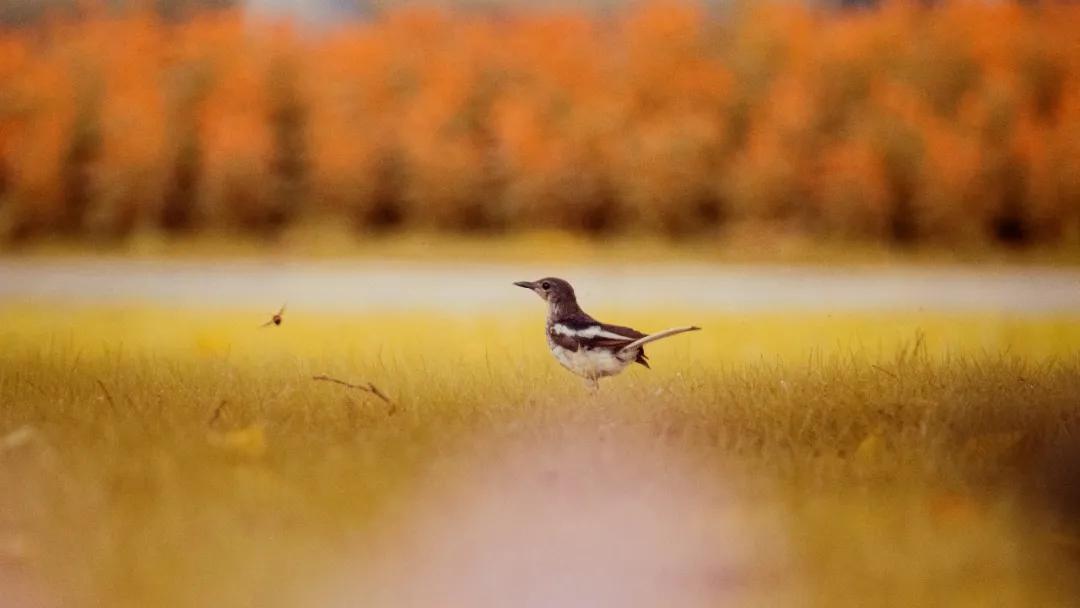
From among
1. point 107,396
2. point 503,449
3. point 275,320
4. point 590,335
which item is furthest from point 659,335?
point 107,396

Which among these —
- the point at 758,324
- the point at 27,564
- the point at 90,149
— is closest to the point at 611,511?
the point at 758,324

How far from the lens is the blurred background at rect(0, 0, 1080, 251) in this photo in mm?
1680

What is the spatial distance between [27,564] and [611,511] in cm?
81

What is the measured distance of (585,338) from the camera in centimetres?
166

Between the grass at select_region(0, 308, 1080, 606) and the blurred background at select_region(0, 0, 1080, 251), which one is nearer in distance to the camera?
the grass at select_region(0, 308, 1080, 606)

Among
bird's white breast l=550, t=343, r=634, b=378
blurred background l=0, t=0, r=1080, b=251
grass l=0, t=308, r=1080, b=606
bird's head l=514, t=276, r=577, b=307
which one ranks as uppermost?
blurred background l=0, t=0, r=1080, b=251

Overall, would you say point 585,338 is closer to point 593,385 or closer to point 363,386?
point 593,385

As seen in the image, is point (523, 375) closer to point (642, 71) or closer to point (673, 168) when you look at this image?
point (673, 168)

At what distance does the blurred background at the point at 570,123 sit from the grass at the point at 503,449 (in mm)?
157

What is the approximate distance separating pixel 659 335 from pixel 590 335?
102mm

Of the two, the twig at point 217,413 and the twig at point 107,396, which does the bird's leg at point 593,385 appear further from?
the twig at point 107,396

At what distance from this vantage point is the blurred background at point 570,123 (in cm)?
168

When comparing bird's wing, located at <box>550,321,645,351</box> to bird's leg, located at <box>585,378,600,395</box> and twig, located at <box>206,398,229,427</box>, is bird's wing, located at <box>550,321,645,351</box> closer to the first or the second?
bird's leg, located at <box>585,378,600,395</box>

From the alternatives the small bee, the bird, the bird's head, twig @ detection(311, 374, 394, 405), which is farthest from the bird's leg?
the small bee
